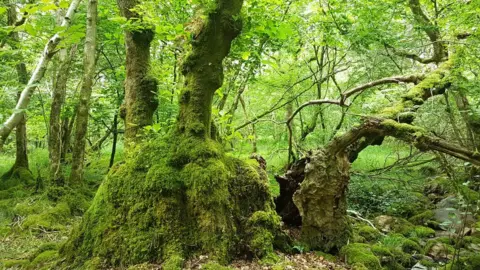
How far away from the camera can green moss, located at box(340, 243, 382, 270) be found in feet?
13.1

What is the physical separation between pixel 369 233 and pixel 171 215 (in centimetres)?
395

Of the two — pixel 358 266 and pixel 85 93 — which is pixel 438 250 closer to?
pixel 358 266

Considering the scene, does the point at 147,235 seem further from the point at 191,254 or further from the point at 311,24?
the point at 311,24

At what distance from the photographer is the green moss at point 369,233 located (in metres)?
5.77

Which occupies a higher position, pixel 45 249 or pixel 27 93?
pixel 27 93

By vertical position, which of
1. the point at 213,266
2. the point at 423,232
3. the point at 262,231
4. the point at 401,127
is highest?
the point at 401,127

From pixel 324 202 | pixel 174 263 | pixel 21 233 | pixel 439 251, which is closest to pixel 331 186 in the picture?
pixel 324 202

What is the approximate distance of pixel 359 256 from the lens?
4.11 m

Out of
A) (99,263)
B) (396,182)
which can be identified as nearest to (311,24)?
(396,182)

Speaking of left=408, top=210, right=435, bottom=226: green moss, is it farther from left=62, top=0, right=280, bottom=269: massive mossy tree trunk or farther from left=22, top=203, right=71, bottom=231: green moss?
left=22, top=203, right=71, bottom=231: green moss

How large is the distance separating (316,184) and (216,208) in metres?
1.69

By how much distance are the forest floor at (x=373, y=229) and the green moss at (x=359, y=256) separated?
1cm

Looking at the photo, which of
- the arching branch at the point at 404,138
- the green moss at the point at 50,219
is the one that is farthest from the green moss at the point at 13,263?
the arching branch at the point at 404,138

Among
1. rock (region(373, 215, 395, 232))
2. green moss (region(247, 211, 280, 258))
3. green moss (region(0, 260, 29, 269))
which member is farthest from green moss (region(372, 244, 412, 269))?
green moss (region(0, 260, 29, 269))
